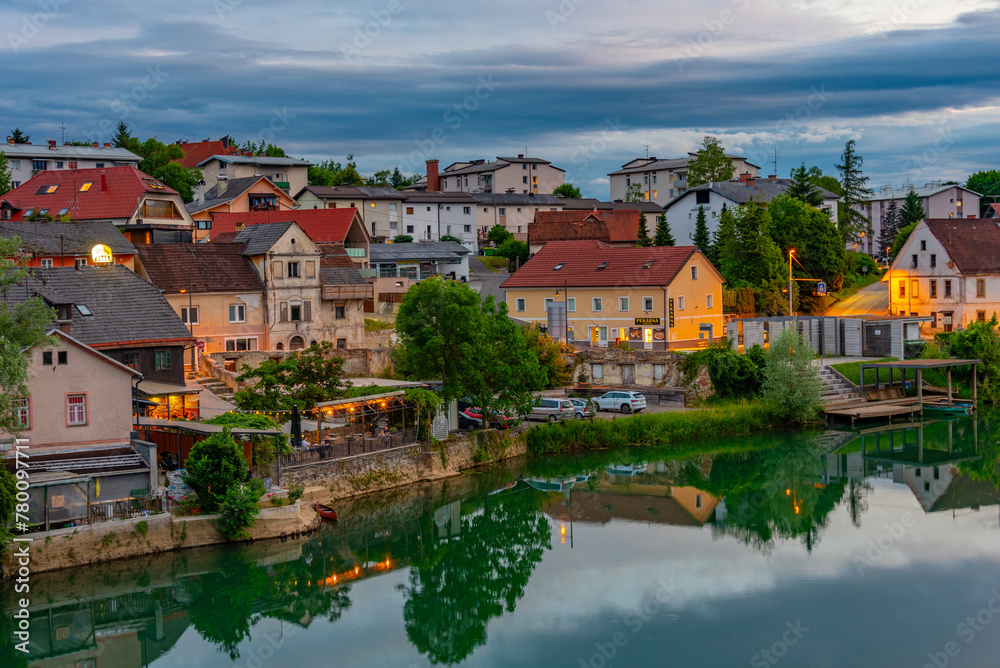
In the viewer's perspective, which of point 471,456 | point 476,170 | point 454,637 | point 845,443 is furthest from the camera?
point 476,170

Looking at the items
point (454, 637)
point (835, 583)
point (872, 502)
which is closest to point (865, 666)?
point (835, 583)

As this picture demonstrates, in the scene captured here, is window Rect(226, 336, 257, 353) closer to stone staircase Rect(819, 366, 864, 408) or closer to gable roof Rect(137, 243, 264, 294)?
gable roof Rect(137, 243, 264, 294)

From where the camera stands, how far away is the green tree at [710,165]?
320 ft

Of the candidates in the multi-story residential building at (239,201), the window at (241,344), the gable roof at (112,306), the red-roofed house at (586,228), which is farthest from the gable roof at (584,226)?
the gable roof at (112,306)

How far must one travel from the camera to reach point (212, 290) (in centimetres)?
5081

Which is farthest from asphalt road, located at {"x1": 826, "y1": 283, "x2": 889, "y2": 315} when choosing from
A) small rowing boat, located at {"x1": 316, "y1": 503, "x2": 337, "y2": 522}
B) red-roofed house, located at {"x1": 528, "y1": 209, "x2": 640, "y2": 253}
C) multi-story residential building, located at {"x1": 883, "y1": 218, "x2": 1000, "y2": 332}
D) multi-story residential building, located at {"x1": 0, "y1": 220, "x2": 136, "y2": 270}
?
small rowing boat, located at {"x1": 316, "y1": 503, "x2": 337, "y2": 522}

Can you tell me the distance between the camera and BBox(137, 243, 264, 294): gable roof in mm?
50344

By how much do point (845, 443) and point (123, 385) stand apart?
33239mm

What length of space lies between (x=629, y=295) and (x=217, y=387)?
24.8 metres

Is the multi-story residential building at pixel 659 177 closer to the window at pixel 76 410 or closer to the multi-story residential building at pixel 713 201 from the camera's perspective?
the multi-story residential building at pixel 713 201

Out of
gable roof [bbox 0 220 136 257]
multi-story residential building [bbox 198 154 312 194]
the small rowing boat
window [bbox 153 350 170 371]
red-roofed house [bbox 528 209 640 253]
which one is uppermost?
multi-story residential building [bbox 198 154 312 194]

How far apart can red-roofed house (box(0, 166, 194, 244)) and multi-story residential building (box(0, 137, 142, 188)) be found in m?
22.8

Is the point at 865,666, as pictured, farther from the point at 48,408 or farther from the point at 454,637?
the point at 48,408

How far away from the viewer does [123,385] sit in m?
32.3
